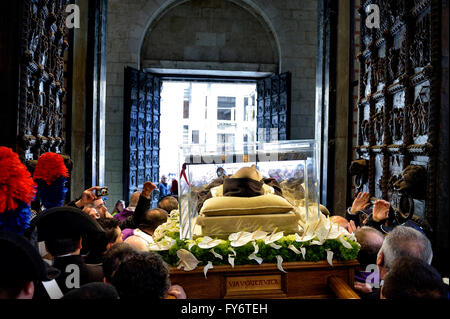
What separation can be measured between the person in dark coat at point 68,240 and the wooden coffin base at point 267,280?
0.56 metres

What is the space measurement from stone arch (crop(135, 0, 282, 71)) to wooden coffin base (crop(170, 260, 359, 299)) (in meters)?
8.42

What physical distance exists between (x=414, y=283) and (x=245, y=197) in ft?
5.13

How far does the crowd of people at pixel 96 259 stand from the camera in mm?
1562

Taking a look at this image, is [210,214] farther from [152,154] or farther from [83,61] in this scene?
[152,154]

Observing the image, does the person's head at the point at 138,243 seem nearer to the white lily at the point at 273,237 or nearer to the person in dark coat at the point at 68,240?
the person in dark coat at the point at 68,240

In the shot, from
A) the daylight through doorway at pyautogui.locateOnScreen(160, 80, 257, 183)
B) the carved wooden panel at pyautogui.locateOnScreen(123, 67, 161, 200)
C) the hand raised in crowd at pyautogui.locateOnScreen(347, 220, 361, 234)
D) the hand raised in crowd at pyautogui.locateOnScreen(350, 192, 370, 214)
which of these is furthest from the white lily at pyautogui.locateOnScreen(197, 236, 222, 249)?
the daylight through doorway at pyautogui.locateOnScreen(160, 80, 257, 183)

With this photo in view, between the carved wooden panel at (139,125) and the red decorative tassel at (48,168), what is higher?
the carved wooden panel at (139,125)

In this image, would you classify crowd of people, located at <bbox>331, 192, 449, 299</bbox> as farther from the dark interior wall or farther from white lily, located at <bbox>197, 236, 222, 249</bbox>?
the dark interior wall

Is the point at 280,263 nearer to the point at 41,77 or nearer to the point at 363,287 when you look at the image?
the point at 363,287

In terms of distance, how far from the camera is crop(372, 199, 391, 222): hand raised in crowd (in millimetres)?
3377

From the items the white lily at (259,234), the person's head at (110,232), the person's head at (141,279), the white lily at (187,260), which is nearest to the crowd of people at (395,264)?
the white lily at (259,234)

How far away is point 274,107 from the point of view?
1016 cm

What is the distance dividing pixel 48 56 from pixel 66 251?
3.05 meters
